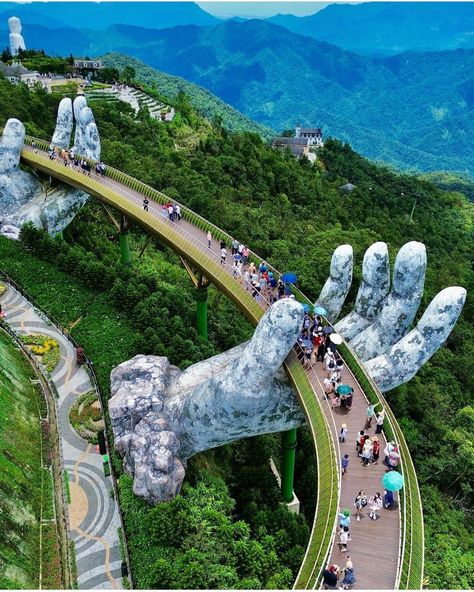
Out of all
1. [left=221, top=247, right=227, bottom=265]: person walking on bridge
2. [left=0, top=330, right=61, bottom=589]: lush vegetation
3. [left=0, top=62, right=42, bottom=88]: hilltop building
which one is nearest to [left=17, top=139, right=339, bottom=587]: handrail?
[left=221, top=247, right=227, bottom=265]: person walking on bridge

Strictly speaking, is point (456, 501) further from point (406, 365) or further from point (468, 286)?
point (468, 286)

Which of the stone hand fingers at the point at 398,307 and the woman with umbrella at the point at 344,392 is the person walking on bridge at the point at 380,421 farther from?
the stone hand fingers at the point at 398,307

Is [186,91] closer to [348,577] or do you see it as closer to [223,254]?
[223,254]

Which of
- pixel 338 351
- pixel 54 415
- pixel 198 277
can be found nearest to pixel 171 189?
pixel 198 277

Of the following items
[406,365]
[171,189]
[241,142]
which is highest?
[241,142]

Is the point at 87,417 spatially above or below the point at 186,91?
below

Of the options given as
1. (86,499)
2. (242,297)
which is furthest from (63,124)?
(86,499)
